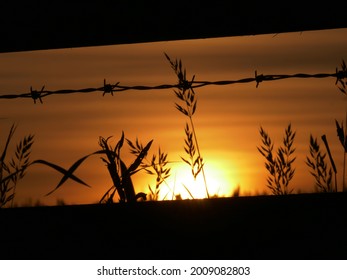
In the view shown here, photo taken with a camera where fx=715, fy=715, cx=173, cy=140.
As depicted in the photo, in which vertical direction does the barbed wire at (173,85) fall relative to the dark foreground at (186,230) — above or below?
above

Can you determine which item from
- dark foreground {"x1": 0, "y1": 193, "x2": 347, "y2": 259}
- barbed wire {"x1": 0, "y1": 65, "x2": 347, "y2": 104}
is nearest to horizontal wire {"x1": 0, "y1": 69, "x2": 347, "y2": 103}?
barbed wire {"x1": 0, "y1": 65, "x2": 347, "y2": 104}

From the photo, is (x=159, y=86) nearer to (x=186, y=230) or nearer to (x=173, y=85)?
(x=173, y=85)

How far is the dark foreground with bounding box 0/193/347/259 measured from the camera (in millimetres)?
1312

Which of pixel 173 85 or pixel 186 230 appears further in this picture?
pixel 173 85

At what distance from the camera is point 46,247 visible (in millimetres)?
1396

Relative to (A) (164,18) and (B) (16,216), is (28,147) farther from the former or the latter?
(B) (16,216)

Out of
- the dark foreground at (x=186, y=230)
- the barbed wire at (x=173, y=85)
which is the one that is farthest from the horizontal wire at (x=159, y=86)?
the dark foreground at (x=186, y=230)


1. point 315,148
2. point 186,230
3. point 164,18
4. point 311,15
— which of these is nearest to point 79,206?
point 186,230

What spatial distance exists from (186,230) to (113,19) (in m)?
1.14

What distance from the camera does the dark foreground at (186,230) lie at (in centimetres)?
131

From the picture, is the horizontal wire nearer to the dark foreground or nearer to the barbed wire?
the barbed wire

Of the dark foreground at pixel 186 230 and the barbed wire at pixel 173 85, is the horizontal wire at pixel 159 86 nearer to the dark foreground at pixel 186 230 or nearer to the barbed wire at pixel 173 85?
the barbed wire at pixel 173 85

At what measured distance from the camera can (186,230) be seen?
1374mm

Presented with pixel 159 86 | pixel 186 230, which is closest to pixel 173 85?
pixel 159 86
